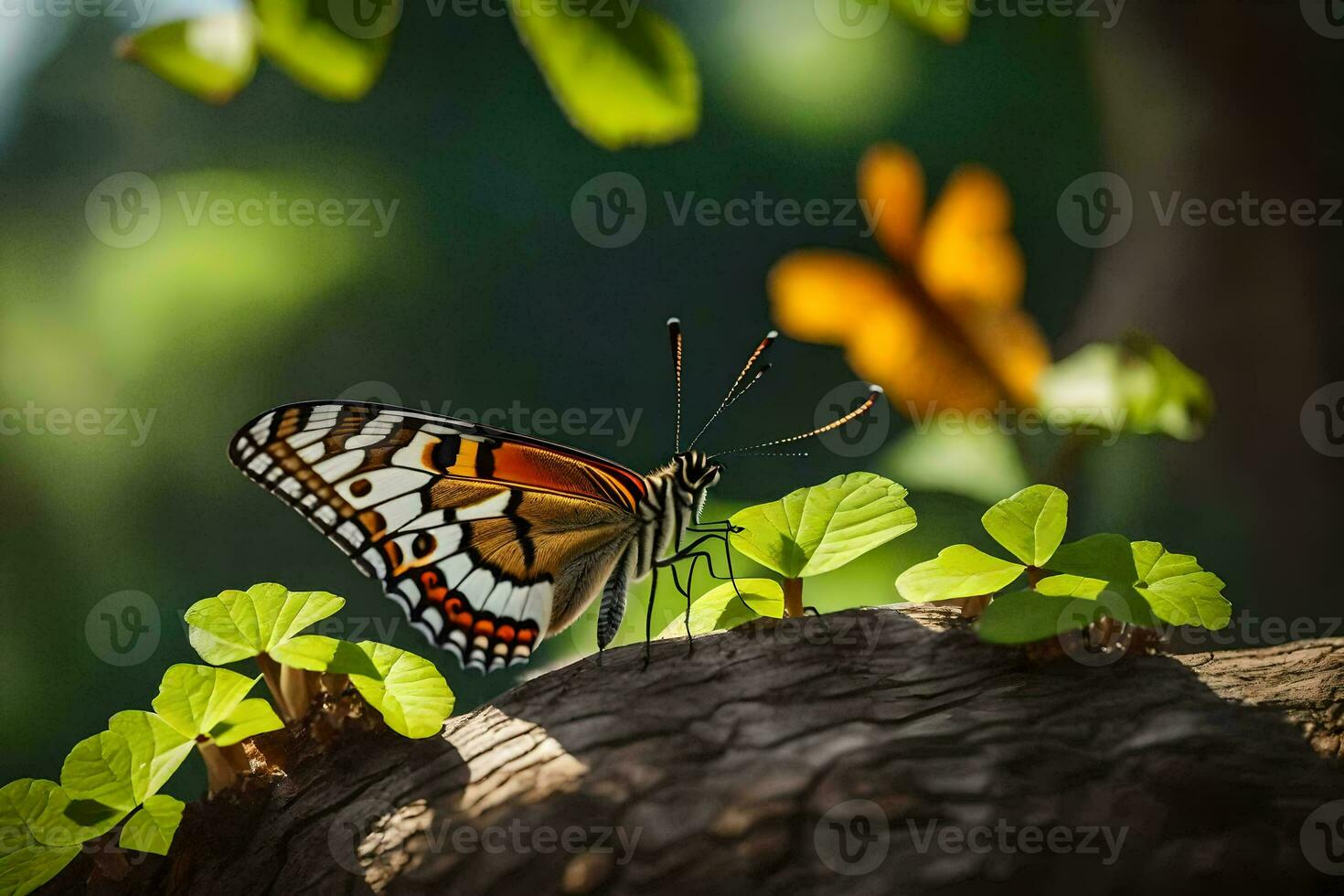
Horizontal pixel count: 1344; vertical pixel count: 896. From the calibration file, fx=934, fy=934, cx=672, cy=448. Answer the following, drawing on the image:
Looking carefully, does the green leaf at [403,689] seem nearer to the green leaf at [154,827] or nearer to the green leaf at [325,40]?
the green leaf at [154,827]

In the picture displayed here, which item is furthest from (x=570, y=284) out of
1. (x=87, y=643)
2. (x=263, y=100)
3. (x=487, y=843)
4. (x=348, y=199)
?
(x=487, y=843)

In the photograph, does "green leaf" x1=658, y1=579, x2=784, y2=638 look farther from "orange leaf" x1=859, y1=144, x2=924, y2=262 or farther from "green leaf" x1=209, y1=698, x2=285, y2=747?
"orange leaf" x1=859, y1=144, x2=924, y2=262

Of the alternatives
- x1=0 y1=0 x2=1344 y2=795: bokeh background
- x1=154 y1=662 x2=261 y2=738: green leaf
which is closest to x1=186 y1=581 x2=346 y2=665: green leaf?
x1=154 y1=662 x2=261 y2=738: green leaf

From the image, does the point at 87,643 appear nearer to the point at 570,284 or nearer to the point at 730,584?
the point at 570,284

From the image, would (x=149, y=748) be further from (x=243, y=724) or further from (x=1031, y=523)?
(x=1031, y=523)

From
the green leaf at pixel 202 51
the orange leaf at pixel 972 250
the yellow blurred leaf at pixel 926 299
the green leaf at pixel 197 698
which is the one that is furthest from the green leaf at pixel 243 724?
the orange leaf at pixel 972 250
